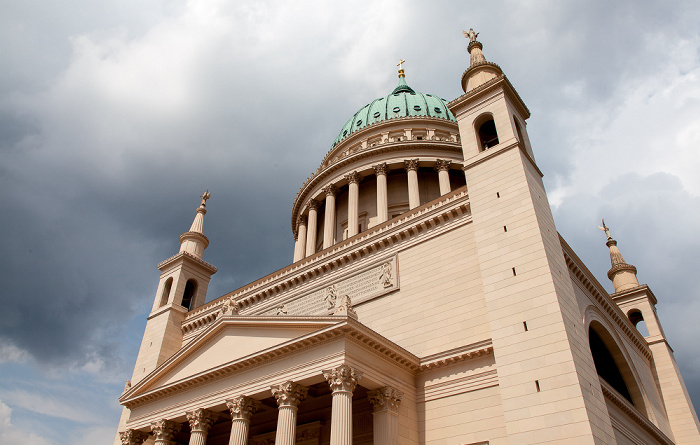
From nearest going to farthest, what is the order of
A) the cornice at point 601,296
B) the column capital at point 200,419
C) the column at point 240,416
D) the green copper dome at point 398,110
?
the column at point 240,416, the column capital at point 200,419, the cornice at point 601,296, the green copper dome at point 398,110

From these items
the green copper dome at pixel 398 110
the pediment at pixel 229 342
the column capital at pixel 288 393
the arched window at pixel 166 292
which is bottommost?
the column capital at pixel 288 393

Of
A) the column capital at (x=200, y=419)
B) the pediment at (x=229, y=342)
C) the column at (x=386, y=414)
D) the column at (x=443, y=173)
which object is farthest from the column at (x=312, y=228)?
the column at (x=386, y=414)

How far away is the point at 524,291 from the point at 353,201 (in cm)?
2284

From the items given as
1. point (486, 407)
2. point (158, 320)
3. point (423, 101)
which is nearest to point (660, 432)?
point (486, 407)

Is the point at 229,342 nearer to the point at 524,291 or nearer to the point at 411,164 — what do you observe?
the point at 524,291

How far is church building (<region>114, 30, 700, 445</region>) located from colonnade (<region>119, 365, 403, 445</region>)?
0.16 ft

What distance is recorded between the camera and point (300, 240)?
44.5 meters

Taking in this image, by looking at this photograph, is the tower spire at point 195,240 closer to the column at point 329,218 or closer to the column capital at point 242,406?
the column at point 329,218

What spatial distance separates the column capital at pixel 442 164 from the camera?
40.2 meters

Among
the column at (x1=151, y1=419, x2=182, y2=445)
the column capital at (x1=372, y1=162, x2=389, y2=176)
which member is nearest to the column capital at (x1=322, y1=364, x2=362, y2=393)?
the column at (x1=151, y1=419, x2=182, y2=445)

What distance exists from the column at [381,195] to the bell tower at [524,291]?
1335 cm

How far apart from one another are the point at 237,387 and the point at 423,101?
35935 mm

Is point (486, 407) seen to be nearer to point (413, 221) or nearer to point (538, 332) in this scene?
point (538, 332)

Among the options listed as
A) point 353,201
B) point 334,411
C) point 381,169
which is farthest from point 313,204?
point 334,411
